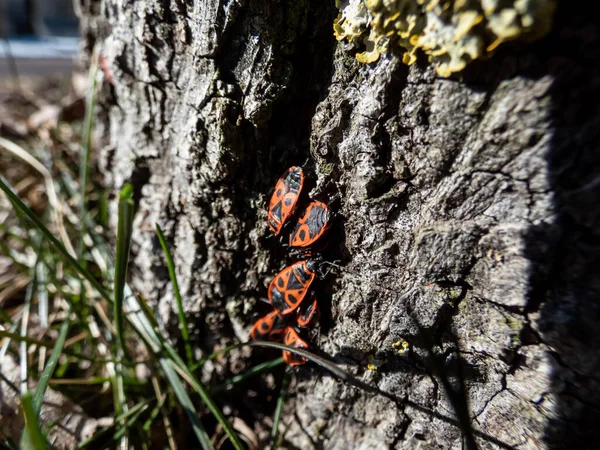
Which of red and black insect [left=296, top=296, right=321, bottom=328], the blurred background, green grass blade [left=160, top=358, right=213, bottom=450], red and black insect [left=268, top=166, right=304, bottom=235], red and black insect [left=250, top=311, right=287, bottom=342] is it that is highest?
the blurred background

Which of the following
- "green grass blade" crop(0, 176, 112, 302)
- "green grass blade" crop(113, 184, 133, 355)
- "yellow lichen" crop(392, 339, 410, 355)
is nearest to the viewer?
"green grass blade" crop(113, 184, 133, 355)

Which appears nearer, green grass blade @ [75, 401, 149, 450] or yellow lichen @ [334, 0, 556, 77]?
yellow lichen @ [334, 0, 556, 77]

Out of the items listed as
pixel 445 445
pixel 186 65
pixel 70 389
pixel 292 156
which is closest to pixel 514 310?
pixel 445 445

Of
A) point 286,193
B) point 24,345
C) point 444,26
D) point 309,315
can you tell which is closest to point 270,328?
point 309,315

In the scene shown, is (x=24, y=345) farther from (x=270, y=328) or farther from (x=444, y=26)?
(x=444, y=26)

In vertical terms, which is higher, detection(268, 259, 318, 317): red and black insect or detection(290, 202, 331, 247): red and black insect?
detection(290, 202, 331, 247): red and black insect

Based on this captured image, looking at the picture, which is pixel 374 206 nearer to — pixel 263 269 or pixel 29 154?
pixel 263 269

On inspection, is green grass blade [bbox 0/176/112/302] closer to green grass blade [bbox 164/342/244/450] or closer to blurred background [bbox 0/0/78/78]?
green grass blade [bbox 164/342/244/450]

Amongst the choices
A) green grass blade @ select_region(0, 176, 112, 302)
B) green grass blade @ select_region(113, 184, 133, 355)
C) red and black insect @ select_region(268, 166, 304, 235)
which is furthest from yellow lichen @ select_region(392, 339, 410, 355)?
green grass blade @ select_region(0, 176, 112, 302)
